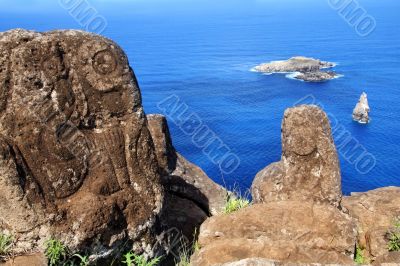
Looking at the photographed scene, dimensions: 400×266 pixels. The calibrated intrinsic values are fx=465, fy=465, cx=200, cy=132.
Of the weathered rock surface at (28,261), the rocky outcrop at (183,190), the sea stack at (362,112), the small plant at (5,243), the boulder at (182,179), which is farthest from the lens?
the sea stack at (362,112)

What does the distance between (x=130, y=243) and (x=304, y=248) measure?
3.13 meters

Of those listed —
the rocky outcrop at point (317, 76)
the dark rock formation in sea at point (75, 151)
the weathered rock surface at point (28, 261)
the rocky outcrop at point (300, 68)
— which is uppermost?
the dark rock formation in sea at point (75, 151)

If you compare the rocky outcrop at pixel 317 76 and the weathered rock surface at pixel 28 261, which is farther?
the rocky outcrop at pixel 317 76

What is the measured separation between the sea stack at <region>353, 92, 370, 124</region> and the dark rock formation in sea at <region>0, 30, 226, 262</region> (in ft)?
280

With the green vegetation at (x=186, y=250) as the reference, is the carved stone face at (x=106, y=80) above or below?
above

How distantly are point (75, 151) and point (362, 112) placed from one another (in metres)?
87.3

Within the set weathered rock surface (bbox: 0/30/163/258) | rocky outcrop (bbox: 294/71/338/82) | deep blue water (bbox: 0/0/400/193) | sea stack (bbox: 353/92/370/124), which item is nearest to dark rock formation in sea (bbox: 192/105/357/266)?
weathered rock surface (bbox: 0/30/163/258)

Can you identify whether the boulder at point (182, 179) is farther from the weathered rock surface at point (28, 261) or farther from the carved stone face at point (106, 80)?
the weathered rock surface at point (28, 261)

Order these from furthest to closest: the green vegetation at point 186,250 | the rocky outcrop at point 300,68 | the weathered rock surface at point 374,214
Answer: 1. the rocky outcrop at point 300,68
2. the weathered rock surface at point 374,214
3. the green vegetation at point 186,250

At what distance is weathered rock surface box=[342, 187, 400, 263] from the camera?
982 cm

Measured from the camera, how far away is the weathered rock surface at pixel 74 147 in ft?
24.5

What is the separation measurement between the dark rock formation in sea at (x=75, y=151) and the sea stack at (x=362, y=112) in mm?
85377

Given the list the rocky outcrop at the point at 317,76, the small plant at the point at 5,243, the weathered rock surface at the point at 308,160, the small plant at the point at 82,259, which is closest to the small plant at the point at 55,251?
the small plant at the point at 82,259

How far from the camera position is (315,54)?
15400cm
